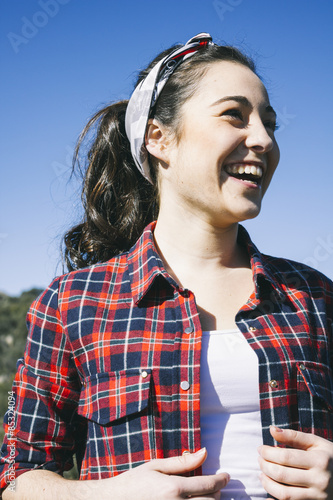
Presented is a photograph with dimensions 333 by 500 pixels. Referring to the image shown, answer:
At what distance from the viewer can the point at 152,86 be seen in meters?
2.37

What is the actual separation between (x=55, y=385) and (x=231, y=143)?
1.10m

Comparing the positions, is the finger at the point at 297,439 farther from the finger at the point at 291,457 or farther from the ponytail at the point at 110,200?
the ponytail at the point at 110,200

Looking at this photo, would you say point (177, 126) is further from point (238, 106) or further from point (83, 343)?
point (83, 343)

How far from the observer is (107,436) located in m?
1.80

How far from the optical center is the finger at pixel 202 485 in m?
1.55

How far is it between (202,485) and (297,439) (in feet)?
1.06

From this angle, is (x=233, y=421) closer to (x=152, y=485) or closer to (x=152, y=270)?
(x=152, y=485)

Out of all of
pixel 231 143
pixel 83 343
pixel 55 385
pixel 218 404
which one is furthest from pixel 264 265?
pixel 55 385

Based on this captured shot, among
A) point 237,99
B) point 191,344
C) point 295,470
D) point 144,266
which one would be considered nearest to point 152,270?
point 144,266

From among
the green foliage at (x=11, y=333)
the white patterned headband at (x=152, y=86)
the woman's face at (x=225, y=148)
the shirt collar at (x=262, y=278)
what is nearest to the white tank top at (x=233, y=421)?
the shirt collar at (x=262, y=278)

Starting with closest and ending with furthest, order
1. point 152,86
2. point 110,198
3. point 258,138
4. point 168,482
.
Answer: point 168,482 → point 258,138 → point 152,86 → point 110,198

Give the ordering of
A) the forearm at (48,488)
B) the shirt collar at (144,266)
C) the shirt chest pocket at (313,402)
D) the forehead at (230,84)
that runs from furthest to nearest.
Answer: the forehead at (230,84)
the shirt collar at (144,266)
the shirt chest pocket at (313,402)
the forearm at (48,488)

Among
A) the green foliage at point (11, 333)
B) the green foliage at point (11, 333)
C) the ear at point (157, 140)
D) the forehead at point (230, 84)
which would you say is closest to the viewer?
the forehead at point (230, 84)

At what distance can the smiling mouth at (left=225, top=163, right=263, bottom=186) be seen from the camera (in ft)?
6.64
